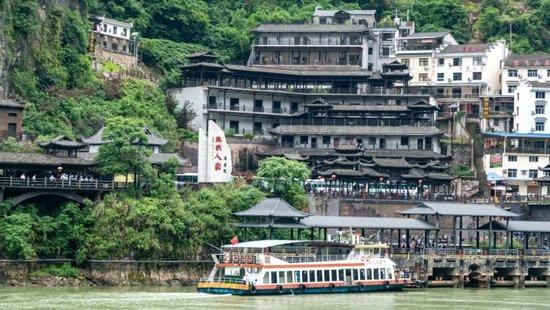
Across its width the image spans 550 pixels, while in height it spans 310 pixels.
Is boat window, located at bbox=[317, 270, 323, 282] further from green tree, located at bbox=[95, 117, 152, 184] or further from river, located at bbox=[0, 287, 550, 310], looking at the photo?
green tree, located at bbox=[95, 117, 152, 184]

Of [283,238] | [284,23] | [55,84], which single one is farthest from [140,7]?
[283,238]

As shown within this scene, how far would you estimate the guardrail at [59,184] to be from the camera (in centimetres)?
9269

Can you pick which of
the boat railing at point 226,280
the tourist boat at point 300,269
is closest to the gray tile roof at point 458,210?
the tourist boat at point 300,269

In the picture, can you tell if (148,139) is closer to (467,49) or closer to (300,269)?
(300,269)

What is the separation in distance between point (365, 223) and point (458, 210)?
19.3 ft

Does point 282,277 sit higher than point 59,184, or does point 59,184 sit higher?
point 59,184

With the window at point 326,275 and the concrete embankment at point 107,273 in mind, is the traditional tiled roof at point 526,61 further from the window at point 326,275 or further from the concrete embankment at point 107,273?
the window at point 326,275

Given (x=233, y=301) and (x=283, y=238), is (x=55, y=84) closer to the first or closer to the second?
(x=283, y=238)

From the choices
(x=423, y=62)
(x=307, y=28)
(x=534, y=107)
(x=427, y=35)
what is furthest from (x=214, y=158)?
(x=427, y=35)

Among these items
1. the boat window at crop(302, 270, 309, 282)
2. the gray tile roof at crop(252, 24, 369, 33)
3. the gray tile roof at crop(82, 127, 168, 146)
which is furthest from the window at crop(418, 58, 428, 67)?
the boat window at crop(302, 270, 309, 282)

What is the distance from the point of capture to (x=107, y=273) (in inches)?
3622

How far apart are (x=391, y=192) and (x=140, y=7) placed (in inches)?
1329

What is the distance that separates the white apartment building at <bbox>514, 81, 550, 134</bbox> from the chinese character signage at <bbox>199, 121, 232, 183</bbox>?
103 feet

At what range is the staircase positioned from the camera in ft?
403
